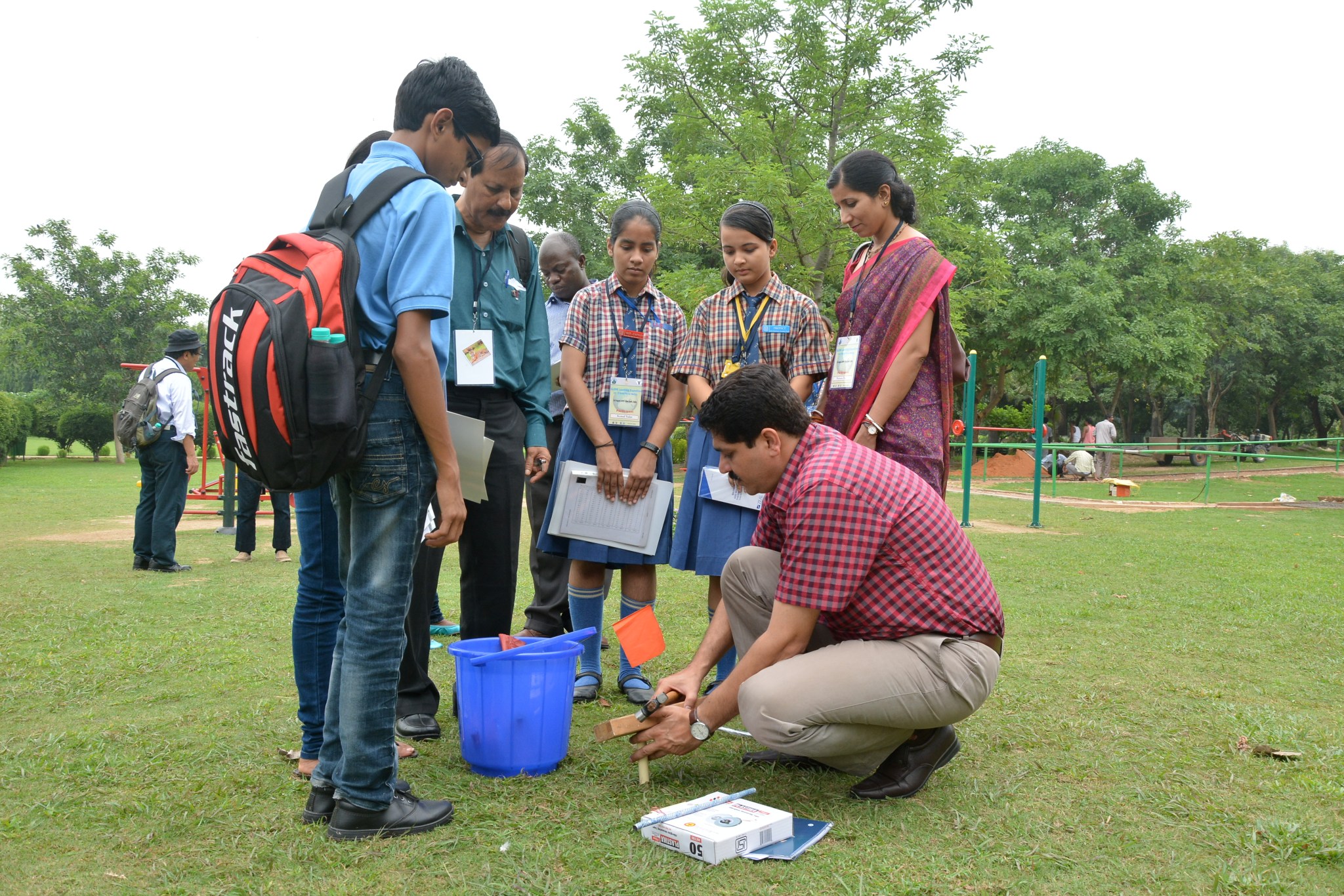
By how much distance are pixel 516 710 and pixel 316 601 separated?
645 mm

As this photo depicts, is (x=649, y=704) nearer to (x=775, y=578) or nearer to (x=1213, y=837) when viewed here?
(x=775, y=578)

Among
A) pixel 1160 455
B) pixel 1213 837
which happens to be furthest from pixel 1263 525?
pixel 1160 455

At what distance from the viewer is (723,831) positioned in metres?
2.23

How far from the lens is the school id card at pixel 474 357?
3.14 metres

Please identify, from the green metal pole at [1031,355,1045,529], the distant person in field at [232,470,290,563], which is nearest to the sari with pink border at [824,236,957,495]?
the distant person in field at [232,470,290,563]

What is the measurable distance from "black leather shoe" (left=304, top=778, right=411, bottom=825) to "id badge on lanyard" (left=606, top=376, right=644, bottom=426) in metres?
1.78

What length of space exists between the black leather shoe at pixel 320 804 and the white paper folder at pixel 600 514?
149 centimetres


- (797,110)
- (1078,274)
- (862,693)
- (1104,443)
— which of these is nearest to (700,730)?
(862,693)

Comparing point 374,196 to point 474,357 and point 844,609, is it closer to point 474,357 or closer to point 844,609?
point 474,357

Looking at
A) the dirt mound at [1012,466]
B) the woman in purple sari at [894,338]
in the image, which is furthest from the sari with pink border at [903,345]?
the dirt mound at [1012,466]

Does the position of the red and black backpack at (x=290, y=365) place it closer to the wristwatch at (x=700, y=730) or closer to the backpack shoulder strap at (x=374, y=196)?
the backpack shoulder strap at (x=374, y=196)

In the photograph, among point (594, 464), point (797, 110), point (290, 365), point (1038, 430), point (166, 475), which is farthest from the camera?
point (797, 110)

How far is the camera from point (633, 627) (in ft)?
10.3

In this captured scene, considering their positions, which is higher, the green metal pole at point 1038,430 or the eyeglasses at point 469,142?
the eyeglasses at point 469,142
